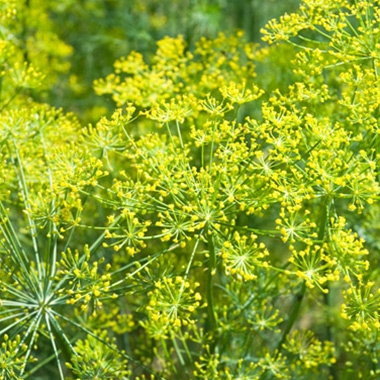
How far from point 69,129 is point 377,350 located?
2332 mm

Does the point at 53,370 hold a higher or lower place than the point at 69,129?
lower

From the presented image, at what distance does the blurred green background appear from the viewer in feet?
22.9

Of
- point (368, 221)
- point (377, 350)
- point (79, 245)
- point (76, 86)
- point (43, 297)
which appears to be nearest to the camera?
point (43, 297)

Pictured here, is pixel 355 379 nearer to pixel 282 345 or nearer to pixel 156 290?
pixel 282 345

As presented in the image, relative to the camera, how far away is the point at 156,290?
3111 mm

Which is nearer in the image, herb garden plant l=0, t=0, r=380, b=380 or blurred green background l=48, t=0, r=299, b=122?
herb garden plant l=0, t=0, r=380, b=380

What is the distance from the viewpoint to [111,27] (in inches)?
299

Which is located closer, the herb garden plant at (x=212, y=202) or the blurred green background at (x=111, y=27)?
the herb garden plant at (x=212, y=202)

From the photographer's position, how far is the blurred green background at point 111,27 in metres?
6.97

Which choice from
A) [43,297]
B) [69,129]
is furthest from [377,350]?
[69,129]

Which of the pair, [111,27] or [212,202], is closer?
[212,202]

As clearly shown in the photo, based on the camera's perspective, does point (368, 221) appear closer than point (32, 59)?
Yes

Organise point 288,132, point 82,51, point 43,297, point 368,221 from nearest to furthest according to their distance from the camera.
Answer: point 288,132
point 43,297
point 368,221
point 82,51

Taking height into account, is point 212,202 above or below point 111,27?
above
